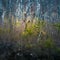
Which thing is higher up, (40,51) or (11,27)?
(11,27)

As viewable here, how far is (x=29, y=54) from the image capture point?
524 cm

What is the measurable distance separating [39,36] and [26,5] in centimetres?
70

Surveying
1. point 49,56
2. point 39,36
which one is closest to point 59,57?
point 49,56

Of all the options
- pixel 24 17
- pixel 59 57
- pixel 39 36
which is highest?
pixel 24 17

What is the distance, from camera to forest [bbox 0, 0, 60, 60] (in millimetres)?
5270

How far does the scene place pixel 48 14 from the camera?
560cm

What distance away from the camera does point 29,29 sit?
5523 mm

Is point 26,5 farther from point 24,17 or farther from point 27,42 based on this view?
point 27,42

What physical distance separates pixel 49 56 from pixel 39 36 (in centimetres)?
47

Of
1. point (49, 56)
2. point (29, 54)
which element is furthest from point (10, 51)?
point (49, 56)

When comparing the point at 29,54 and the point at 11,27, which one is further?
the point at 11,27

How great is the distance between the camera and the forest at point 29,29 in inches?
207

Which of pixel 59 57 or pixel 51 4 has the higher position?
pixel 51 4

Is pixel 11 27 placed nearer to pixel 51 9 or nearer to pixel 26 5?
pixel 26 5
